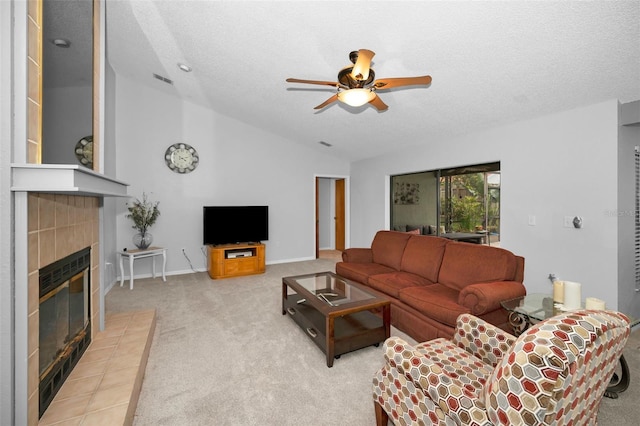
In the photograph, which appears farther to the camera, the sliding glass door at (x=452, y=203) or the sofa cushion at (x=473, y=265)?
the sliding glass door at (x=452, y=203)

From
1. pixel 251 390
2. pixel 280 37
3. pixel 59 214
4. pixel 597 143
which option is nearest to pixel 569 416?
pixel 251 390

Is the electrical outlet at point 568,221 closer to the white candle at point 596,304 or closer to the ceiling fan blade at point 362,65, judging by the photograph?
the white candle at point 596,304

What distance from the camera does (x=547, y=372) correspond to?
0.85 meters

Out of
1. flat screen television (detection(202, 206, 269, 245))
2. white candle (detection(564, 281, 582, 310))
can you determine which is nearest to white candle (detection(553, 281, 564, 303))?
white candle (detection(564, 281, 582, 310))

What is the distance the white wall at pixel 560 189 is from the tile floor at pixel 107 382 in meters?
4.18

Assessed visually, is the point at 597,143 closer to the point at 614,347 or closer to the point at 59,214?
the point at 614,347

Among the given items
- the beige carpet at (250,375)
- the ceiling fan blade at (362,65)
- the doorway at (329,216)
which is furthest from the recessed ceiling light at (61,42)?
the doorway at (329,216)

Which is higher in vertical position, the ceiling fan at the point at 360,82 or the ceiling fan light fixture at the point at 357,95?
the ceiling fan at the point at 360,82

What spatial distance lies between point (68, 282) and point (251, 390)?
1508 mm

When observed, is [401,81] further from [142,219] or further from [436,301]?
[142,219]

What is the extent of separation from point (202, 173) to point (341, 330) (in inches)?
165

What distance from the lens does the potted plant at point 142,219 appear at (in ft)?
15.0

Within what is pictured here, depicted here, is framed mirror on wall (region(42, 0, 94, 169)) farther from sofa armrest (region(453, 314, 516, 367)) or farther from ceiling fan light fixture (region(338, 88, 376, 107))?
sofa armrest (region(453, 314, 516, 367))

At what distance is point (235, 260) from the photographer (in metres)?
5.07
